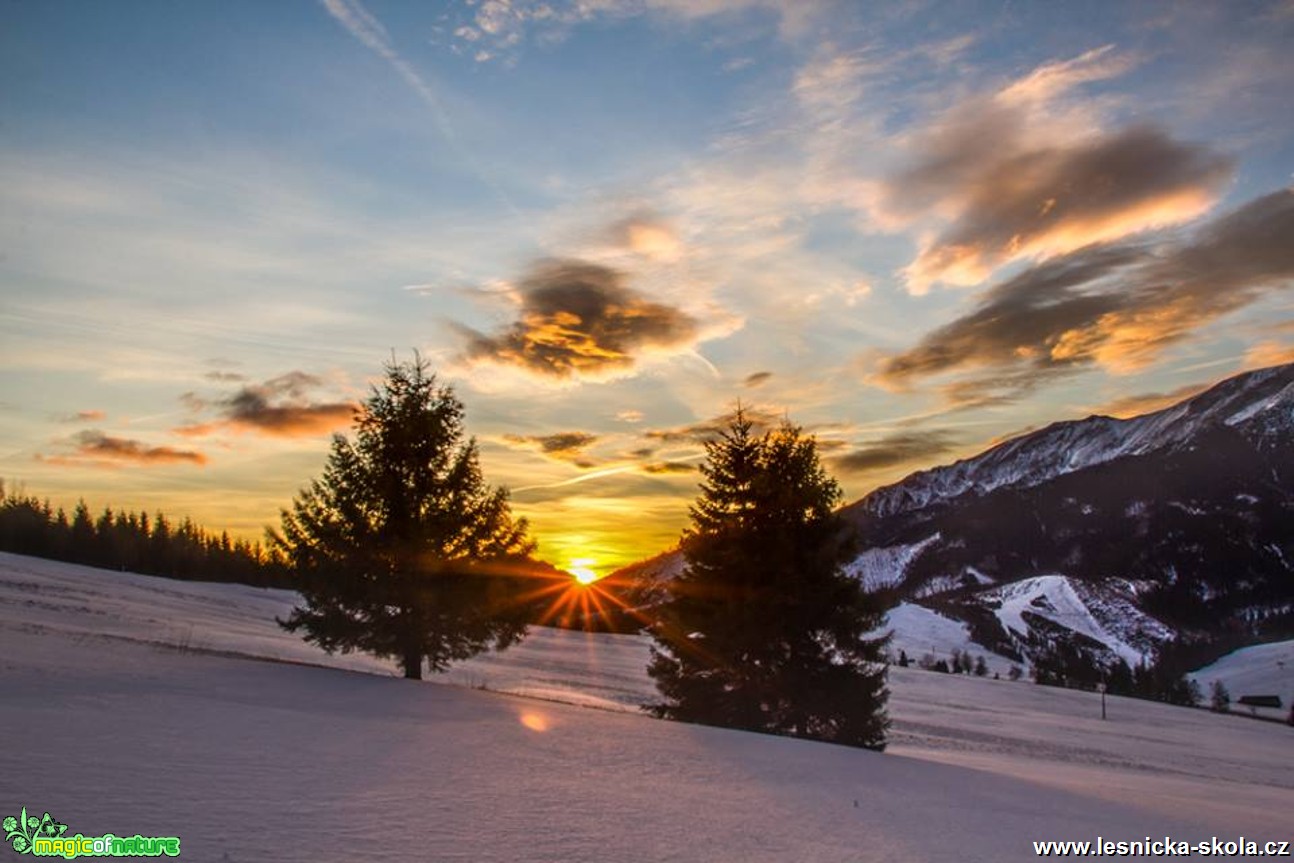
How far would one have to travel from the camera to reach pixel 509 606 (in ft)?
66.9

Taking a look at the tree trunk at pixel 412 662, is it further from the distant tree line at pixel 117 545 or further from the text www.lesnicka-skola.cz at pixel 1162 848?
the distant tree line at pixel 117 545

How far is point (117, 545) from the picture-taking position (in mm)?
104938

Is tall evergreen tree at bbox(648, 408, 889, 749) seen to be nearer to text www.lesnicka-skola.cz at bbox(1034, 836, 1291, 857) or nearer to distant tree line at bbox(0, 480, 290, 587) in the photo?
text www.lesnicka-skola.cz at bbox(1034, 836, 1291, 857)

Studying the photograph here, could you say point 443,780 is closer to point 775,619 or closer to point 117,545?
point 775,619

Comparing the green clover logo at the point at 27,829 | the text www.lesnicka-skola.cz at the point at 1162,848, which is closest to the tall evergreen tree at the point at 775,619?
the text www.lesnicka-skola.cz at the point at 1162,848

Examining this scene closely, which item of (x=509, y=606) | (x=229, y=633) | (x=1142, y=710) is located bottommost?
(x=1142, y=710)

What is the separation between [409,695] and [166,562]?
109527 millimetres

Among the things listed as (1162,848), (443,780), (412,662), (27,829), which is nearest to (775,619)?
(412,662)

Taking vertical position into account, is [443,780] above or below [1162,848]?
above

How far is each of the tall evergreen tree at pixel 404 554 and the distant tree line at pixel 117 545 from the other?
8378cm

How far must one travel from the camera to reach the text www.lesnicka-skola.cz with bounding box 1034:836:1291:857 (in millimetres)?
9367

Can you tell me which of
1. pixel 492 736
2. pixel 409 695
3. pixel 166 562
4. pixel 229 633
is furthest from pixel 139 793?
pixel 166 562

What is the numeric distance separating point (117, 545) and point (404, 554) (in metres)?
105

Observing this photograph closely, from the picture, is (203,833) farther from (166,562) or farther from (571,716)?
(166,562)
